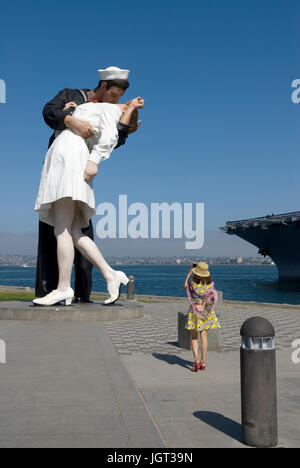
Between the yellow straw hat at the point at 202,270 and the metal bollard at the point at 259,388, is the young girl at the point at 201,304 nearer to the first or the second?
the yellow straw hat at the point at 202,270

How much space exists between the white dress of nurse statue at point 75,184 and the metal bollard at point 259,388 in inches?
251

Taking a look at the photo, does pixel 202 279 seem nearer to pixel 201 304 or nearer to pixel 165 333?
pixel 201 304

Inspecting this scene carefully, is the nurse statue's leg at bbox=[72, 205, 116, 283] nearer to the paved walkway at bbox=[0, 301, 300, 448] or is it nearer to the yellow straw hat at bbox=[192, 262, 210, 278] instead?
the paved walkway at bbox=[0, 301, 300, 448]

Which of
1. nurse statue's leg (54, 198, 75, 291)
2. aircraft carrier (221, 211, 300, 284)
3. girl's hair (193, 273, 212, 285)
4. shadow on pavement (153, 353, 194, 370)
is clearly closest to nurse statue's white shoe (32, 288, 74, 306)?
nurse statue's leg (54, 198, 75, 291)

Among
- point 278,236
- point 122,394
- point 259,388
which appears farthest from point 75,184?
point 278,236

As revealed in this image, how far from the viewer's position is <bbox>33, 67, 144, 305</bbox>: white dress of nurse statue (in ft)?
30.5

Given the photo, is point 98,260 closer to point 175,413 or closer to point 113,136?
point 113,136

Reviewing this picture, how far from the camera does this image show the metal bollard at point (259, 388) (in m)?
3.24

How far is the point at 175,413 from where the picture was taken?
3.94 meters

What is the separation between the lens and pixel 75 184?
9.23 m

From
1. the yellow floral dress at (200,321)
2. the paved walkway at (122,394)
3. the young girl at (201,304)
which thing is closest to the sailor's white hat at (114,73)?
the paved walkway at (122,394)

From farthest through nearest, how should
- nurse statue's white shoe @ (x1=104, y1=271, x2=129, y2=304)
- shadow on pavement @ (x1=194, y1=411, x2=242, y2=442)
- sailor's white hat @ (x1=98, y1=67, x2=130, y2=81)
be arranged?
nurse statue's white shoe @ (x1=104, y1=271, x2=129, y2=304) → sailor's white hat @ (x1=98, y1=67, x2=130, y2=81) → shadow on pavement @ (x1=194, y1=411, x2=242, y2=442)
